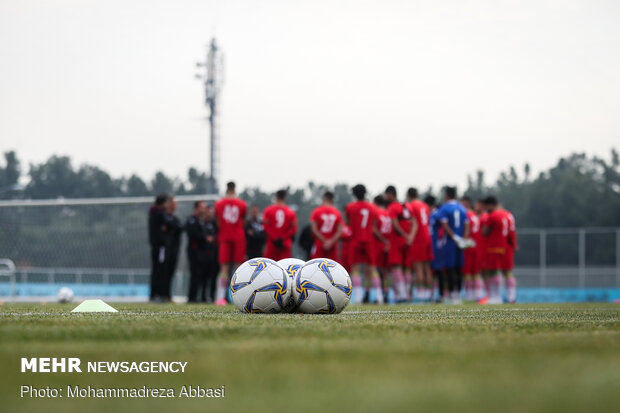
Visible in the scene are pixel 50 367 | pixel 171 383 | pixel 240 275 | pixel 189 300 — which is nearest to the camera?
pixel 171 383

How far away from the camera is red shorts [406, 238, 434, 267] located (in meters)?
15.5

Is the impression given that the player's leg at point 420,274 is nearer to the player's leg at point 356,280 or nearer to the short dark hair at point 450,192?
the short dark hair at point 450,192

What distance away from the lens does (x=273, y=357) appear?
12.2 feet

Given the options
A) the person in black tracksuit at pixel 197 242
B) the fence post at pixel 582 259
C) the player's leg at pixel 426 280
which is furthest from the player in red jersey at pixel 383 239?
the fence post at pixel 582 259

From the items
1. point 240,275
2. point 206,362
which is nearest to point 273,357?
point 206,362

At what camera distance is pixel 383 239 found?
49.1ft

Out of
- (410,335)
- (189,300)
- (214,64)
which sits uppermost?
(214,64)

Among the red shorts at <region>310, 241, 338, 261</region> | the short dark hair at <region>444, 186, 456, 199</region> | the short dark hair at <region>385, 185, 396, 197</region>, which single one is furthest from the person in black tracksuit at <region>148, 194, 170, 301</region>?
the short dark hair at <region>444, 186, 456, 199</region>

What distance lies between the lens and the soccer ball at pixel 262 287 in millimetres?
7438

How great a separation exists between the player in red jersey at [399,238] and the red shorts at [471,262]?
1.33m

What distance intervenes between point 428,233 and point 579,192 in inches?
1793

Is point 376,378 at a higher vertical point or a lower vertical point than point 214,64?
lower

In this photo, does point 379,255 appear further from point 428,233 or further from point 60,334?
point 60,334

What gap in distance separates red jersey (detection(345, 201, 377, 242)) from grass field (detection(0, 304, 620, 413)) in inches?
343
